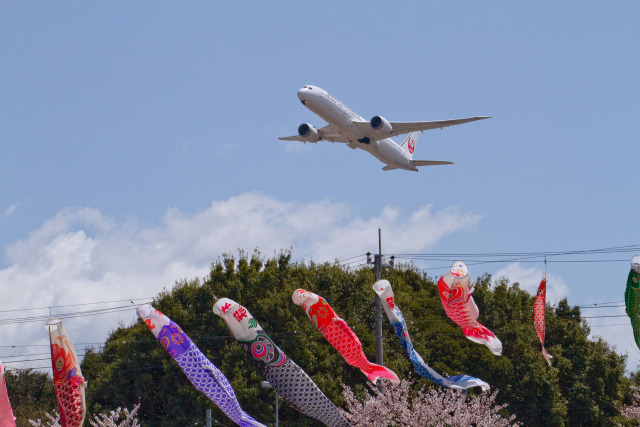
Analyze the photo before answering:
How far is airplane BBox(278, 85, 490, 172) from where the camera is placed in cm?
4219

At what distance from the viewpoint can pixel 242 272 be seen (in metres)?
43.2

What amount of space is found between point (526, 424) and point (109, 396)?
20.3 metres

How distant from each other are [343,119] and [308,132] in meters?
3.02

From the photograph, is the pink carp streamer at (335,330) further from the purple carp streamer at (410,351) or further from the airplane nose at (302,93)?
the airplane nose at (302,93)

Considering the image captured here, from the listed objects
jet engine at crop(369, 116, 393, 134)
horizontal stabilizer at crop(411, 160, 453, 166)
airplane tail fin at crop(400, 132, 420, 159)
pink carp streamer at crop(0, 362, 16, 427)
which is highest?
airplane tail fin at crop(400, 132, 420, 159)

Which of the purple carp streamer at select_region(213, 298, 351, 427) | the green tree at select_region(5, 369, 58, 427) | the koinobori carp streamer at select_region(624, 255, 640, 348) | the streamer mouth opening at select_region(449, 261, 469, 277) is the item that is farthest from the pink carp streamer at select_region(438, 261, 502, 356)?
the green tree at select_region(5, 369, 58, 427)

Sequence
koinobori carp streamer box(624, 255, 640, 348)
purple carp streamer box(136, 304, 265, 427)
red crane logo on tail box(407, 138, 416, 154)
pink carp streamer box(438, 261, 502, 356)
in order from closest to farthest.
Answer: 1. purple carp streamer box(136, 304, 265, 427)
2. pink carp streamer box(438, 261, 502, 356)
3. koinobori carp streamer box(624, 255, 640, 348)
4. red crane logo on tail box(407, 138, 416, 154)

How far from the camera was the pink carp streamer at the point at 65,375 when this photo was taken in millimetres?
17953

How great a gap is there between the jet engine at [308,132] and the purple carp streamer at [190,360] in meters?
26.0

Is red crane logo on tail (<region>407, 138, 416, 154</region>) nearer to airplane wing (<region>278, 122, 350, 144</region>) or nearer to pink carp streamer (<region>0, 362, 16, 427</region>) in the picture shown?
airplane wing (<region>278, 122, 350, 144</region>)

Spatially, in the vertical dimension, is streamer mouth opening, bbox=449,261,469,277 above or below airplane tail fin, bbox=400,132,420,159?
below

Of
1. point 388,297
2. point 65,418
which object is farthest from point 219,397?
point 388,297

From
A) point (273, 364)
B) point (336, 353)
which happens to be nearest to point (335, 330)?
point (273, 364)

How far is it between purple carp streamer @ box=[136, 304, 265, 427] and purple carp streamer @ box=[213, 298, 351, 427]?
4.15 ft
